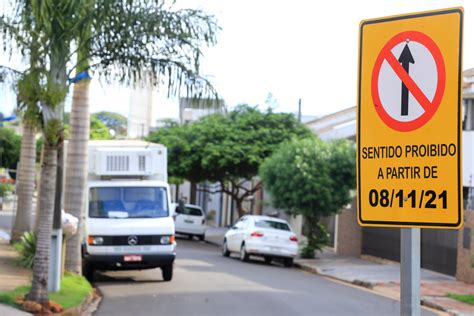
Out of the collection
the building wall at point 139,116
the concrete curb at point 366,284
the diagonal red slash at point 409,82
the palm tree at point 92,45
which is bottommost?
the concrete curb at point 366,284

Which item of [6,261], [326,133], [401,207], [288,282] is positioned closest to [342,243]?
[326,133]

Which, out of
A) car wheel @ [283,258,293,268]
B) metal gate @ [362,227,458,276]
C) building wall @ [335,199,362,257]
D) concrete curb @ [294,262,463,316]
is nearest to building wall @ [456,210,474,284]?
metal gate @ [362,227,458,276]

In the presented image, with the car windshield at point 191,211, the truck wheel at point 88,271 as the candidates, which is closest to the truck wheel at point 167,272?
the truck wheel at point 88,271

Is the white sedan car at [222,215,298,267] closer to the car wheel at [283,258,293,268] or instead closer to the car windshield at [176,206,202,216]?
the car wheel at [283,258,293,268]

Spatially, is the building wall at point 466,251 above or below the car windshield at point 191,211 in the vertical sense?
below

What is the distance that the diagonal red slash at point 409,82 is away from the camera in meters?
3.60

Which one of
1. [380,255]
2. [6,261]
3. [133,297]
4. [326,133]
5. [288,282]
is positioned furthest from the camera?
[326,133]

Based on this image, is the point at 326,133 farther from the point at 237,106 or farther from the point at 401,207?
the point at 401,207

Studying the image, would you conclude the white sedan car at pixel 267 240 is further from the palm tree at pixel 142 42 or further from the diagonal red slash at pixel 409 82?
the diagonal red slash at pixel 409 82

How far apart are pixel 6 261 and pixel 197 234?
19593 millimetres

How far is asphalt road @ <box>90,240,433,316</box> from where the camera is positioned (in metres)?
14.4

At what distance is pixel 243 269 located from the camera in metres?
23.1

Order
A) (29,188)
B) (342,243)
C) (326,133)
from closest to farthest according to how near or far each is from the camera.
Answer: (29,188)
(342,243)
(326,133)

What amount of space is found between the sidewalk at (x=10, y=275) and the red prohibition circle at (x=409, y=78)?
9.15 m
